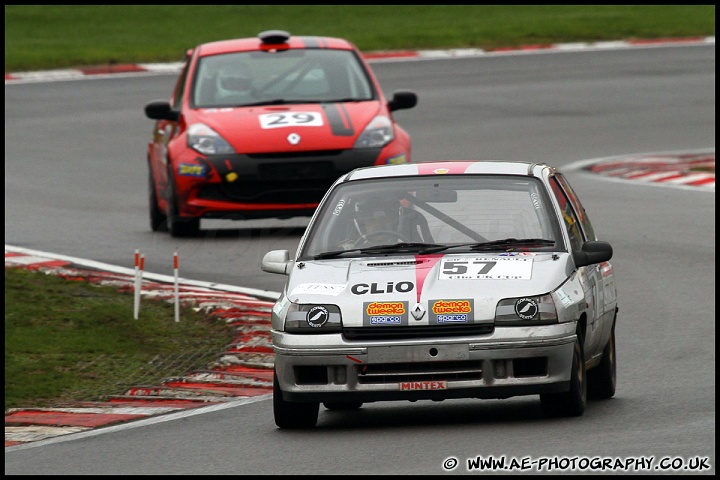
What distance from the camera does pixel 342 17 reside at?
43.2 metres

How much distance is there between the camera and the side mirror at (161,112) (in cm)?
1725

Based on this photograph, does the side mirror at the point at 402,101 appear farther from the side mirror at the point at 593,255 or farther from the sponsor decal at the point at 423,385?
the sponsor decal at the point at 423,385

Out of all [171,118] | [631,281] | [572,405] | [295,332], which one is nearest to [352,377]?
[295,332]

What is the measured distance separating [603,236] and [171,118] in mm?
4212

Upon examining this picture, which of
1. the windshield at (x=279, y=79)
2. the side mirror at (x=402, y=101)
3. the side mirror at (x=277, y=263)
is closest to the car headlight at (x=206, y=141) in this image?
the windshield at (x=279, y=79)

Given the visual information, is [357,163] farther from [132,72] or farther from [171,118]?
[132,72]

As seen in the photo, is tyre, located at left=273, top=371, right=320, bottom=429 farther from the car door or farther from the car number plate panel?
the car door

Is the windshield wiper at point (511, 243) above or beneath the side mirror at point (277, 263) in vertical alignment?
above

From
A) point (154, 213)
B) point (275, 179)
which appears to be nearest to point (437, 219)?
point (275, 179)

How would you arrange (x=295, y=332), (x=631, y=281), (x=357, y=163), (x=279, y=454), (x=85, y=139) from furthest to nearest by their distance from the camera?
(x=85, y=139) → (x=357, y=163) → (x=631, y=281) → (x=295, y=332) → (x=279, y=454)

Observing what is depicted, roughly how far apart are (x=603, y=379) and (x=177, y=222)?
8.04m

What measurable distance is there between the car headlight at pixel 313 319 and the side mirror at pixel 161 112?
8.33 m

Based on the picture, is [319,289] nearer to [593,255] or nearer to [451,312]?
[451,312]

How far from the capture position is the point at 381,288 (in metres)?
9.08
